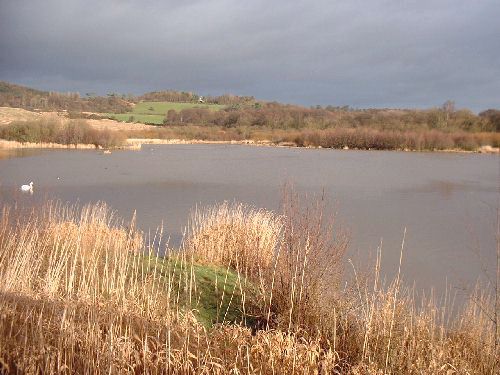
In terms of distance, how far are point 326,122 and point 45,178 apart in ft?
186

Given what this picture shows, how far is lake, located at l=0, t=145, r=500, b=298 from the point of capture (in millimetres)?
8828

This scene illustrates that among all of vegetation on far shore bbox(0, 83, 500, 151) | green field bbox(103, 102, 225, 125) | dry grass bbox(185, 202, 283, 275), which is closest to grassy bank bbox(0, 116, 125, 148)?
vegetation on far shore bbox(0, 83, 500, 151)

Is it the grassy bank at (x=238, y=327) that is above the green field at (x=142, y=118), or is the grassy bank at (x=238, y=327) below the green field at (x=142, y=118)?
below

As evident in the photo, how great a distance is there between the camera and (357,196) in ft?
54.3

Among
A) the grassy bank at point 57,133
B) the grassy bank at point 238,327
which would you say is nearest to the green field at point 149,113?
the grassy bank at point 57,133

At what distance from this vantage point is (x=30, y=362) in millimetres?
3238

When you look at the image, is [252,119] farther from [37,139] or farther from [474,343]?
[474,343]

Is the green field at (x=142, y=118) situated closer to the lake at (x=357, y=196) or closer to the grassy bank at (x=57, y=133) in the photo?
the grassy bank at (x=57, y=133)

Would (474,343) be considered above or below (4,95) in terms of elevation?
below

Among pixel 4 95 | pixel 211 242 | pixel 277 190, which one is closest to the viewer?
pixel 211 242

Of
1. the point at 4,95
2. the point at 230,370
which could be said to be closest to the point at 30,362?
the point at 230,370

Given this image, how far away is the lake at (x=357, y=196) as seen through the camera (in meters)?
8.83

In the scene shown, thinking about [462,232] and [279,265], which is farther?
[462,232]

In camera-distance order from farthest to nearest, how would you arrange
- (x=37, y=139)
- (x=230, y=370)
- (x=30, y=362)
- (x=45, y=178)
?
(x=37, y=139) < (x=45, y=178) < (x=230, y=370) < (x=30, y=362)
